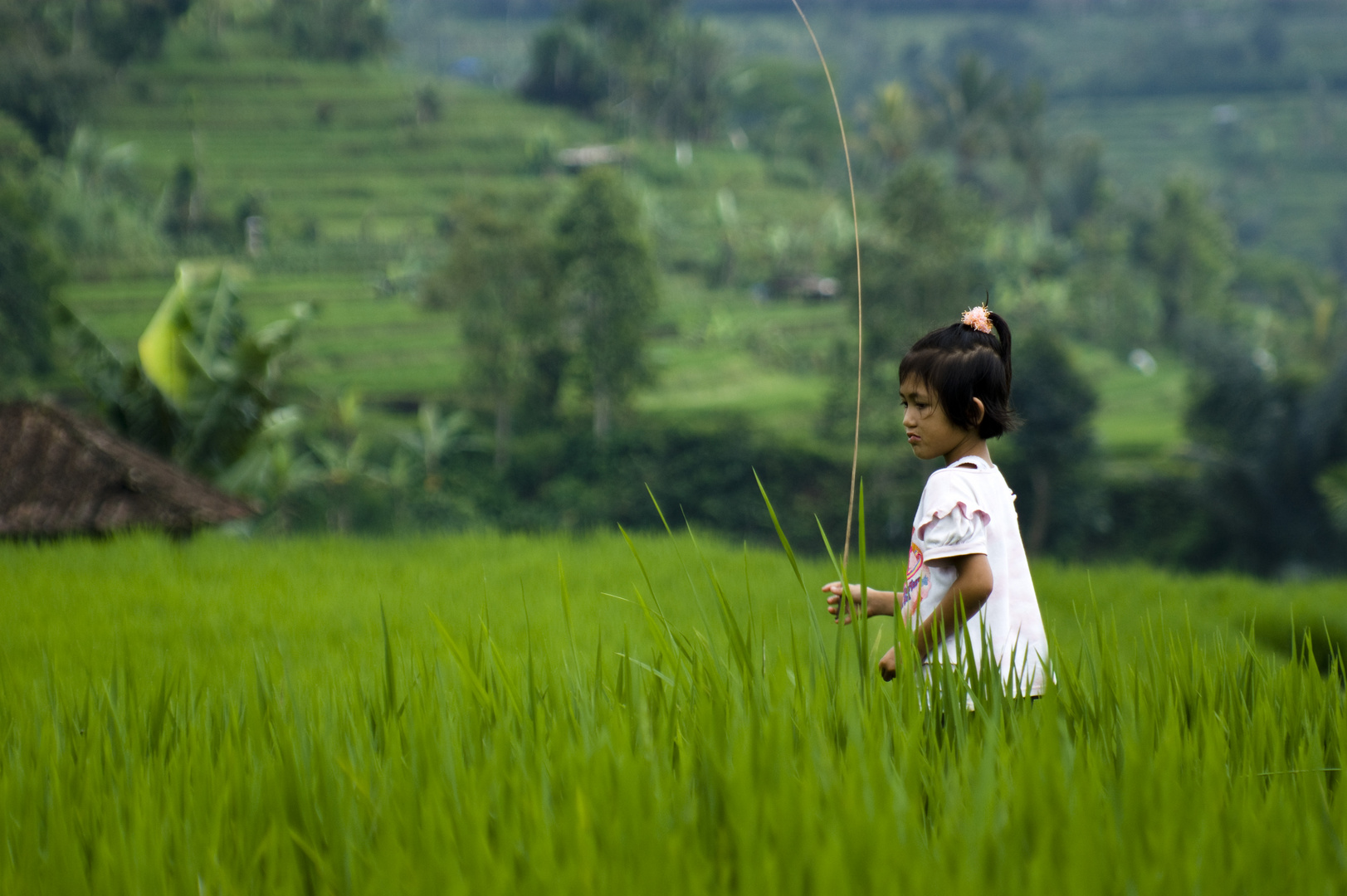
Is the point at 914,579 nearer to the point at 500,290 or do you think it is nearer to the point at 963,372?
the point at 963,372

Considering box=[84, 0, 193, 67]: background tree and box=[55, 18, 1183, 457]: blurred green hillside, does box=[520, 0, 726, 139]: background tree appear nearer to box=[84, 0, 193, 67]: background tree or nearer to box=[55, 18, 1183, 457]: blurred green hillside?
box=[55, 18, 1183, 457]: blurred green hillside

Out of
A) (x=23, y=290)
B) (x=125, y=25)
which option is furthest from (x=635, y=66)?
(x=23, y=290)

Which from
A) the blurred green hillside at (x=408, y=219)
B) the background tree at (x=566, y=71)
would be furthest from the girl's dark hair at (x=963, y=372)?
the background tree at (x=566, y=71)

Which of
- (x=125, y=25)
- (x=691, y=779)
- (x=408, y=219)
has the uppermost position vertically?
(x=125, y=25)

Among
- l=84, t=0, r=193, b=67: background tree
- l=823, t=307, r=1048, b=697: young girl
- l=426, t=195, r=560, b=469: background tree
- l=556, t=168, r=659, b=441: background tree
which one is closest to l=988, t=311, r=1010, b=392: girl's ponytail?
l=823, t=307, r=1048, b=697: young girl

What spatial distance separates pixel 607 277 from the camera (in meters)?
26.8

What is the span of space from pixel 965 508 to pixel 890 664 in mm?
285

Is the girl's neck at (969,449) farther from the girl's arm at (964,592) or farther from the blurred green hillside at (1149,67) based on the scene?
the blurred green hillside at (1149,67)

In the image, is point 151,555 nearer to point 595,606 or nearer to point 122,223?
point 595,606

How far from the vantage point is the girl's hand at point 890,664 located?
5.09 feet

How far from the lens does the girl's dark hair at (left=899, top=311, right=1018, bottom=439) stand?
1.73m

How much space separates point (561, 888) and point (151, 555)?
19.9 ft

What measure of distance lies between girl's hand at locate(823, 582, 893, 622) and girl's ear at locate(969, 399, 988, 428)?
0.32 m

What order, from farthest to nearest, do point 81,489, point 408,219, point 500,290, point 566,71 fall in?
point 566,71
point 408,219
point 500,290
point 81,489
